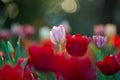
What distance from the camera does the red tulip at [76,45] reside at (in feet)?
5.00

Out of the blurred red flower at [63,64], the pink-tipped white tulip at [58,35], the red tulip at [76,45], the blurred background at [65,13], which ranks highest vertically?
the blurred red flower at [63,64]

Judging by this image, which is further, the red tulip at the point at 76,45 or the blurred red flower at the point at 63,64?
the red tulip at the point at 76,45

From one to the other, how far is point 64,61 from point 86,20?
26.0 ft

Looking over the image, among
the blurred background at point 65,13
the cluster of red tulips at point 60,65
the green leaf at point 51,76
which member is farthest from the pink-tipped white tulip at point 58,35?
the blurred background at point 65,13

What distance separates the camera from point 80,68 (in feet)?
4.59

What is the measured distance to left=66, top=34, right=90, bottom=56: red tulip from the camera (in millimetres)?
1524

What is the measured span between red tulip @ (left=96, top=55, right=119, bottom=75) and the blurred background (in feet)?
17.0

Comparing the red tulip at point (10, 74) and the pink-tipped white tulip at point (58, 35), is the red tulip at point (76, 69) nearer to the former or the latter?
the red tulip at point (10, 74)

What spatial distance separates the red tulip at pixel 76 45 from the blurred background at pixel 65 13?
5119 millimetres

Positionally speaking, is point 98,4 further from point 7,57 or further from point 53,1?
point 7,57

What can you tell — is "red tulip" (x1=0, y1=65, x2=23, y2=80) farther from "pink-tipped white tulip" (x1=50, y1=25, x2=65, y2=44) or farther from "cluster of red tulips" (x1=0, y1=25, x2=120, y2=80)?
"pink-tipped white tulip" (x1=50, y1=25, x2=65, y2=44)

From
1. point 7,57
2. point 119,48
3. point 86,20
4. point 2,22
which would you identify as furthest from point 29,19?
point 7,57

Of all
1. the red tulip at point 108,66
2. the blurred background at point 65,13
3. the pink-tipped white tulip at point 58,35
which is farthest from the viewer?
the blurred background at point 65,13

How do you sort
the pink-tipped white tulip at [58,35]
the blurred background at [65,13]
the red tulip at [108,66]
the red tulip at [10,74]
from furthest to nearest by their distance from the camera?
the blurred background at [65,13], the pink-tipped white tulip at [58,35], the red tulip at [108,66], the red tulip at [10,74]
